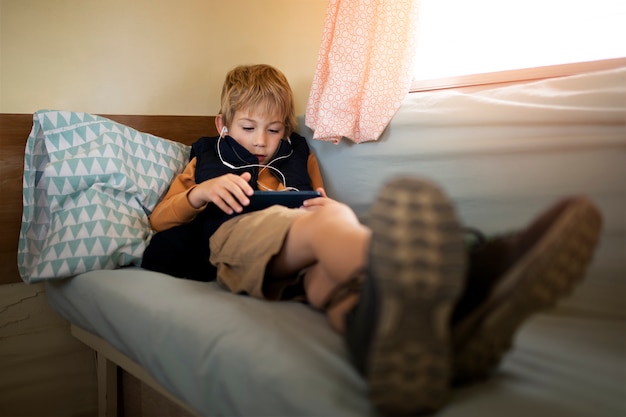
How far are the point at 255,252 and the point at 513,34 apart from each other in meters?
0.92

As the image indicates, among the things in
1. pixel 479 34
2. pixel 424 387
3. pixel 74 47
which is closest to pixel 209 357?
pixel 424 387

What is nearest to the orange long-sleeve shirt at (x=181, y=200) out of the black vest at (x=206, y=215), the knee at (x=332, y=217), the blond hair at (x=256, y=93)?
the black vest at (x=206, y=215)

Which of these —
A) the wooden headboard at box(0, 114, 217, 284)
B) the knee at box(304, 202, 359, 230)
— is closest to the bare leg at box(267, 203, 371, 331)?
the knee at box(304, 202, 359, 230)

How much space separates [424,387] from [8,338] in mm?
1087

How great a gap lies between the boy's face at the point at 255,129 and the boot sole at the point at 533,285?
0.79 m

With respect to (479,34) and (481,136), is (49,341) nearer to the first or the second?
(481,136)

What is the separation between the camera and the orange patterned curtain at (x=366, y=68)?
1.26 metres

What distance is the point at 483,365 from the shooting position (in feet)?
1.69

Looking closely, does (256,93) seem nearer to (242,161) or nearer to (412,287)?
(242,161)

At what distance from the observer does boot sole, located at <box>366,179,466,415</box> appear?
0.44 m

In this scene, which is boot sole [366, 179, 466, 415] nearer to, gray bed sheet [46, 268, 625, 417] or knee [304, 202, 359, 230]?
gray bed sheet [46, 268, 625, 417]

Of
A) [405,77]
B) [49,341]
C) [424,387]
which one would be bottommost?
[49,341]

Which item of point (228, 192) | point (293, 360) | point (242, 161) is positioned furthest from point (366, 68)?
point (293, 360)

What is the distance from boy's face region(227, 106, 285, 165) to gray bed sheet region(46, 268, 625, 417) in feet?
1.39
